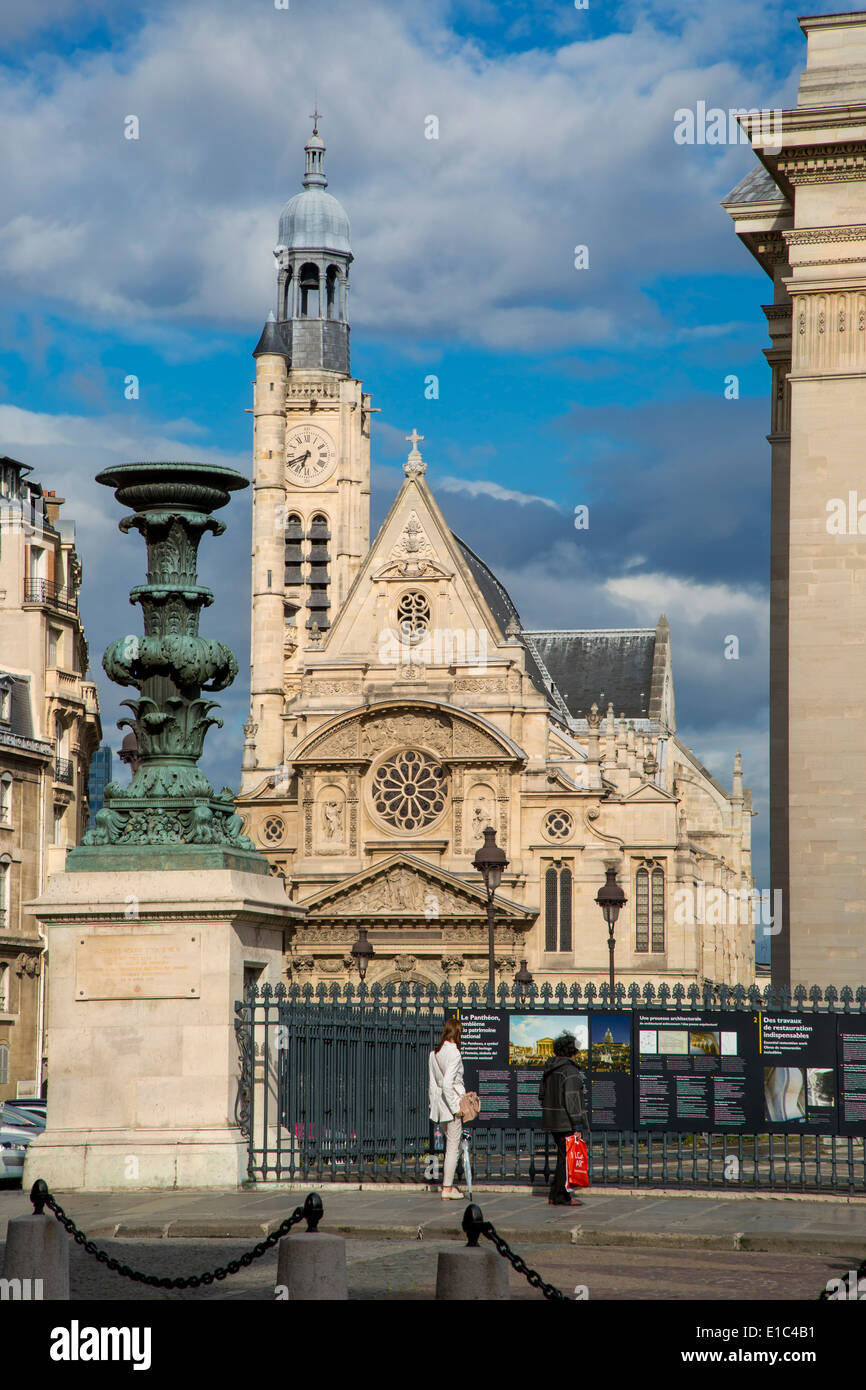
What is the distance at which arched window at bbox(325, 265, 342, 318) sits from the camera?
279ft

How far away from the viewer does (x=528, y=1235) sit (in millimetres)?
13844

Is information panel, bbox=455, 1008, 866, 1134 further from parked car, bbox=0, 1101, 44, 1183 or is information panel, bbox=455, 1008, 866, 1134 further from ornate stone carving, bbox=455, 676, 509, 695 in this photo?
ornate stone carving, bbox=455, 676, 509, 695

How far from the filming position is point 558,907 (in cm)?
6041

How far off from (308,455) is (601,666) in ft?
49.2

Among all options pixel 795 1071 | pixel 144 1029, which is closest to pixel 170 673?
pixel 144 1029

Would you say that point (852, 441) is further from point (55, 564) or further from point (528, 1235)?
point (55, 564)

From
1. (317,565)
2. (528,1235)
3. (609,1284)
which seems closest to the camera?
(609,1284)

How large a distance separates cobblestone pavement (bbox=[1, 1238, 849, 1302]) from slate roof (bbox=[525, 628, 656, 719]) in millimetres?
60902

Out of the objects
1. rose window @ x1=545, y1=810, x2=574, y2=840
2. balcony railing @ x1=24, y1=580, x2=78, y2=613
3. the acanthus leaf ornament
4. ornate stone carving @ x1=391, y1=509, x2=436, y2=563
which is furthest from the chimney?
the acanthus leaf ornament

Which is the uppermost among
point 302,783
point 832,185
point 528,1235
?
point 832,185
